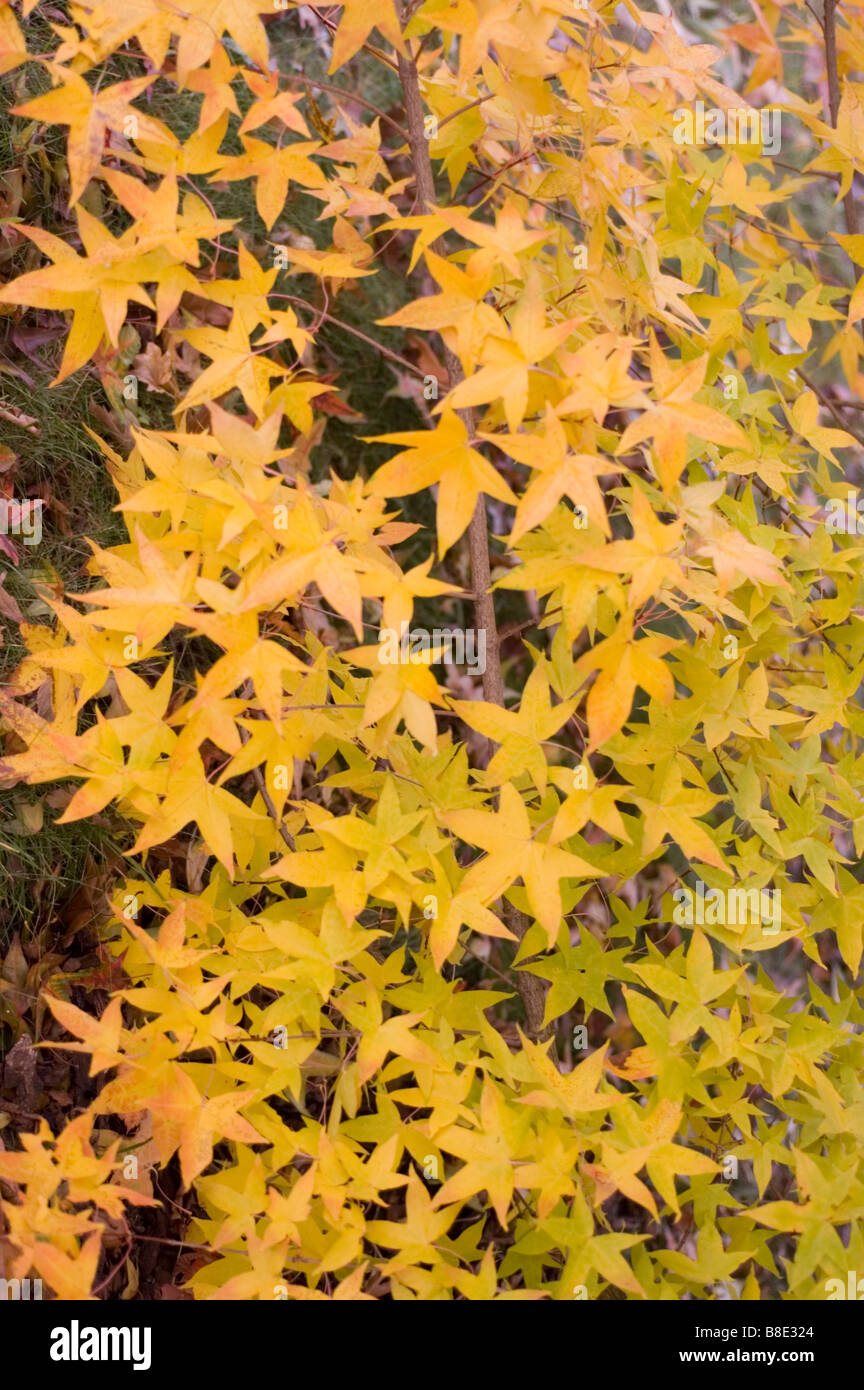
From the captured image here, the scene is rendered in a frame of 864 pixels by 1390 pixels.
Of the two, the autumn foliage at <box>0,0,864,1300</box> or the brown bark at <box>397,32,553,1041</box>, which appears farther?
the brown bark at <box>397,32,553,1041</box>

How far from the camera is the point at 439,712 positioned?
113 centimetres

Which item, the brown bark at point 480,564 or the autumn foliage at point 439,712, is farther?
the brown bark at point 480,564

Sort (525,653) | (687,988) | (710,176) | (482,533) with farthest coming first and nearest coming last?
1. (525,653)
2. (710,176)
3. (482,533)
4. (687,988)

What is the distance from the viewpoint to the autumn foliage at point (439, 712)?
893 mm

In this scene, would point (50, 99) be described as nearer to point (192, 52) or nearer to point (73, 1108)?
point (192, 52)

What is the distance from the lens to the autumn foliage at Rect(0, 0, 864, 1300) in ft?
2.93

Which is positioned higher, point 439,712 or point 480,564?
point 480,564

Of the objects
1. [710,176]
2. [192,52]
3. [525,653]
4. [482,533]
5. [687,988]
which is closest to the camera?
[192,52]

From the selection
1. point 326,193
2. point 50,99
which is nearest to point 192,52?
point 50,99

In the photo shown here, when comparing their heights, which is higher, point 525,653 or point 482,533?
point 482,533
